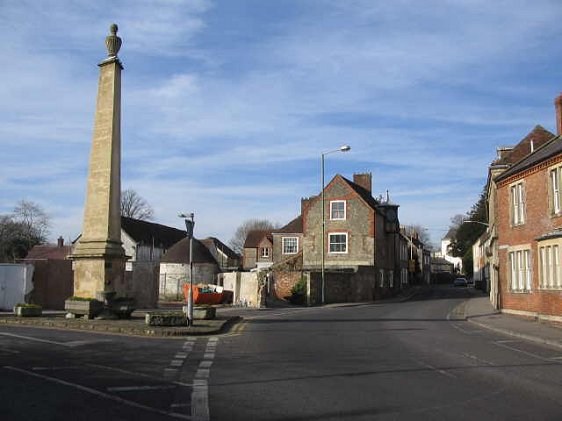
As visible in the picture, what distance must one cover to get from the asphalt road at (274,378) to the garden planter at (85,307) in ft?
9.87

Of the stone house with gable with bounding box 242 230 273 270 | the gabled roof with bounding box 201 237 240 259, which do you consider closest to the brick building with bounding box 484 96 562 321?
the stone house with gable with bounding box 242 230 273 270

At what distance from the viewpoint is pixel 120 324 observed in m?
17.9

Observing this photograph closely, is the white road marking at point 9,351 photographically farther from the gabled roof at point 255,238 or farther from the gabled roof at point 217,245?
the gabled roof at point 217,245

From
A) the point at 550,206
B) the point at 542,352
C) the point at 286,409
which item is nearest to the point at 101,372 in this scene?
the point at 286,409

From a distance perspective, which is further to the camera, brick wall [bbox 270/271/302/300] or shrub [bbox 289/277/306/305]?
brick wall [bbox 270/271/302/300]

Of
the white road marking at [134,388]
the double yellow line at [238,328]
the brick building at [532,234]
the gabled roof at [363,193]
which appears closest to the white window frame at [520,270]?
the brick building at [532,234]

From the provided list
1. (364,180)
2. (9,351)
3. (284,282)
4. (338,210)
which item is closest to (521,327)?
(9,351)

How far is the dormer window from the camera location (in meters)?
50.3

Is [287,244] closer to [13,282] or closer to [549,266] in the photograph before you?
[13,282]

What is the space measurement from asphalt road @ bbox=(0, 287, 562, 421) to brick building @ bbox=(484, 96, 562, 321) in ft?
19.7

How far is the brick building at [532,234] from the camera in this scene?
21.2 m

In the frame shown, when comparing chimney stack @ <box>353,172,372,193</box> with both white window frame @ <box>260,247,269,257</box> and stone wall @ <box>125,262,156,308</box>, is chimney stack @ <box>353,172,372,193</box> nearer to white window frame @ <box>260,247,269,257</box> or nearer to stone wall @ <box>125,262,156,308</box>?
white window frame @ <box>260,247,269,257</box>

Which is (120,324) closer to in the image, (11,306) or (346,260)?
(11,306)

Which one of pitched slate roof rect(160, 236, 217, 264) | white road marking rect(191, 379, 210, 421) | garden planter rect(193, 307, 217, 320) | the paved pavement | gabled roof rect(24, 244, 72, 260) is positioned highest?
gabled roof rect(24, 244, 72, 260)
